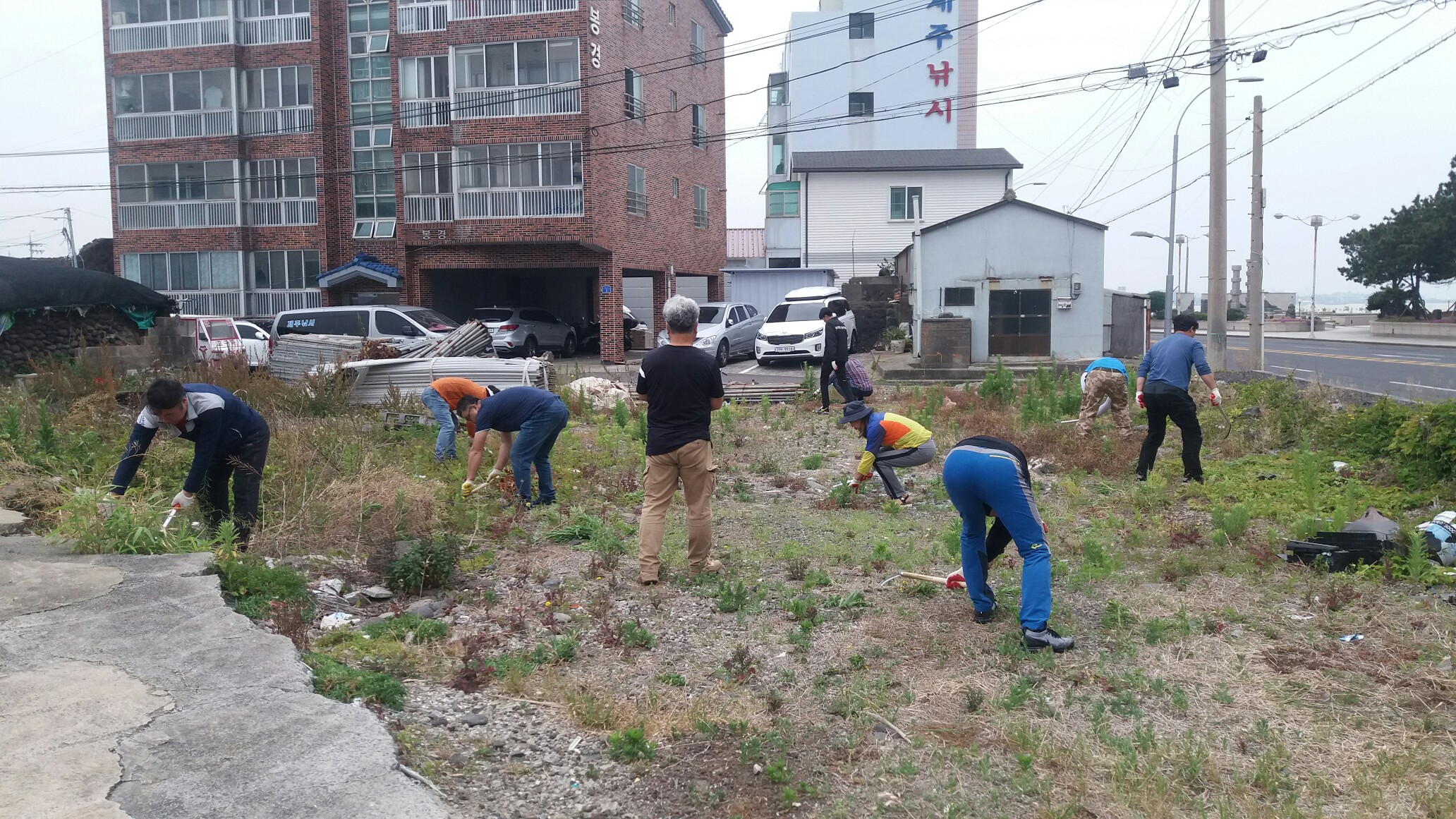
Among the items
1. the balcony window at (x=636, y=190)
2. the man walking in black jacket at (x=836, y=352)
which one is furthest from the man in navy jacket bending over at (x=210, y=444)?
the balcony window at (x=636, y=190)

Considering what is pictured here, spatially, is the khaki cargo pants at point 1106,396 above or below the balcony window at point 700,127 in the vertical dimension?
below

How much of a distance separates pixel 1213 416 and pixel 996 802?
36.1 feet

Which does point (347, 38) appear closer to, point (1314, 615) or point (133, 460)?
point (133, 460)

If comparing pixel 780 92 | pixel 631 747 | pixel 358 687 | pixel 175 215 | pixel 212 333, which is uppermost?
pixel 780 92

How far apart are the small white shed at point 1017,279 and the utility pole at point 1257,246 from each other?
12.5ft

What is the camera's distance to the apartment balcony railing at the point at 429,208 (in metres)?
33.5

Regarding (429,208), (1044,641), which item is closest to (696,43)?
(429,208)

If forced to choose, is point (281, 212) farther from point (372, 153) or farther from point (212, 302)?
point (212, 302)

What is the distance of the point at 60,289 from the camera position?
20.8m

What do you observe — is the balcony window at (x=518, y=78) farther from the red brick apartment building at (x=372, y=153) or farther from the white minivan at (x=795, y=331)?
the white minivan at (x=795, y=331)

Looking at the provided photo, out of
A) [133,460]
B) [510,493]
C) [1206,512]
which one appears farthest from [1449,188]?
[133,460]

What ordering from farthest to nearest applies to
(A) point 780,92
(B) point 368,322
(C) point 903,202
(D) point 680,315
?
(A) point 780,92 → (C) point 903,202 → (B) point 368,322 → (D) point 680,315

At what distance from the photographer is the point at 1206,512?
352 inches

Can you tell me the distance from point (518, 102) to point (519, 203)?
10.1 feet
